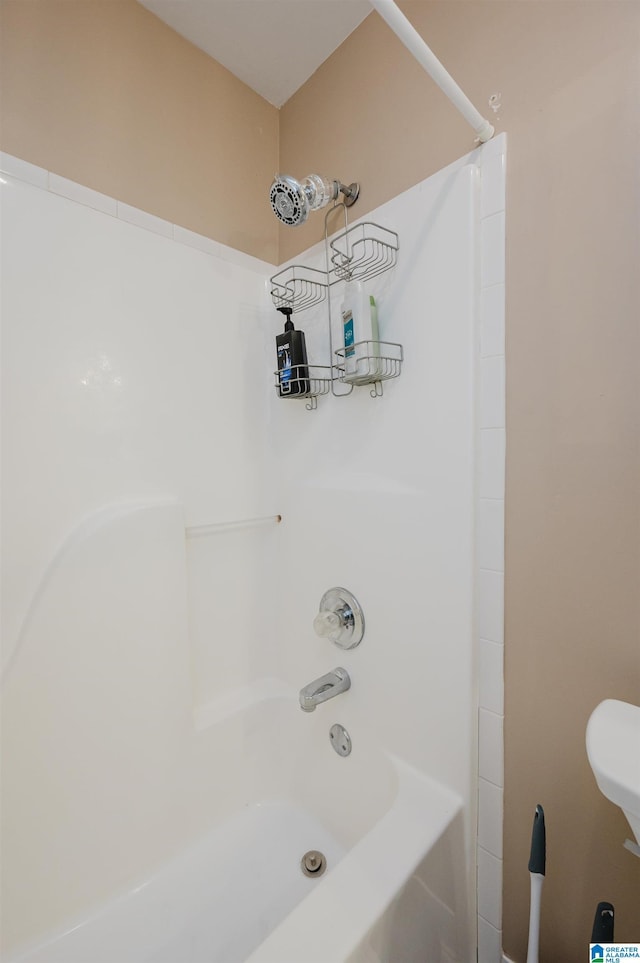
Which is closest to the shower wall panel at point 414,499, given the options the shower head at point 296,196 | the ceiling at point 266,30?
the shower head at point 296,196

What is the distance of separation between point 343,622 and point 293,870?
2.45ft

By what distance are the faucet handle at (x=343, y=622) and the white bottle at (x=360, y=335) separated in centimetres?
65

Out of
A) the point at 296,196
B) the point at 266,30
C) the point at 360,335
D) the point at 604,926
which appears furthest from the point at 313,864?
the point at 266,30

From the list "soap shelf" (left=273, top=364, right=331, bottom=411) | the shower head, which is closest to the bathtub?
"soap shelf" (left=273, top=364, right=331, bottom=411)

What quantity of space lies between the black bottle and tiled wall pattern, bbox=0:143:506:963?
20.9 inches

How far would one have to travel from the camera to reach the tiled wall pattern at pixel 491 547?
927 mm

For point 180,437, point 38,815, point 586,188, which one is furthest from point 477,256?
point 38,815

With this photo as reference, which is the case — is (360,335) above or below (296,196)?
below

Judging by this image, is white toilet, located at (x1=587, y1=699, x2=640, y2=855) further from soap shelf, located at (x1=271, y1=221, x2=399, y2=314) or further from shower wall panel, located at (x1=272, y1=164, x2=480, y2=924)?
soap shelf, located at (x1=271, y1=221, x2=399, y2=314)

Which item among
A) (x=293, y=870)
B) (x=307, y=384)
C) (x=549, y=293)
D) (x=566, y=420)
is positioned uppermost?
(x=549, y=293)

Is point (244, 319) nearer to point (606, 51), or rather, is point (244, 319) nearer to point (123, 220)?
point (123, 220)

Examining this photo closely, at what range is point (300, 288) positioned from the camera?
55.9 inches

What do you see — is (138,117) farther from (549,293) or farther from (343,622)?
(343,622)

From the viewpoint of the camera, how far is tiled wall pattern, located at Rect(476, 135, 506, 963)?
927 millimetres
